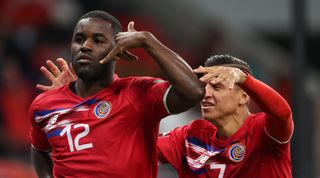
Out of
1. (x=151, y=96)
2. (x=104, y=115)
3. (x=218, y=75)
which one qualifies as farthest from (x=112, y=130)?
(x=218, y=75)

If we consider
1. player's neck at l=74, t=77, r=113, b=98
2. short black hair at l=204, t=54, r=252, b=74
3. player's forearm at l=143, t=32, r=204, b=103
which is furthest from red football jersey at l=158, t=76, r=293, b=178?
player's neck at l=74, t=77, r=113, b=98

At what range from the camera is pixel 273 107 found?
14.7 feet

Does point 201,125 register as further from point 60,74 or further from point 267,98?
point 60,74

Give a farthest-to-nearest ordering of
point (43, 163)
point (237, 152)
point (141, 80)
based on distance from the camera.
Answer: point (43, 163)
point (237, 152)
point (141, 80)

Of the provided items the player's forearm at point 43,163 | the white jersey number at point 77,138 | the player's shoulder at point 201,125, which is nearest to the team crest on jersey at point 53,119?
the white jersey number at point 77,138

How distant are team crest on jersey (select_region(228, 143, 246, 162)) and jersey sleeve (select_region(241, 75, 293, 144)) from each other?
296mm

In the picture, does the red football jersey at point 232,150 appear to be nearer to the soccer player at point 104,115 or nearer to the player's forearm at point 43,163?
the soccer player at point 104,115

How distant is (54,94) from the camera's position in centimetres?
471

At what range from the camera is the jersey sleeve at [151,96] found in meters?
4.24

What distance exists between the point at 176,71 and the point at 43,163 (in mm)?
1430

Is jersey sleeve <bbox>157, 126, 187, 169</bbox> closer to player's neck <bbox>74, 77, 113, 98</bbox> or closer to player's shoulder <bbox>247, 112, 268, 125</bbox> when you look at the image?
player's shoulder <bbox>247, 112, 268, 125</bbox>

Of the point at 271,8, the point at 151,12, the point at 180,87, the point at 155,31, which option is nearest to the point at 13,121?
the point at 155,31

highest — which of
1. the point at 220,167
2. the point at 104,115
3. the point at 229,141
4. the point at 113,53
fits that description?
the point at 113,53

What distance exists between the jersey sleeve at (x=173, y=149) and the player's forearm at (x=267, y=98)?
30.4 inches
